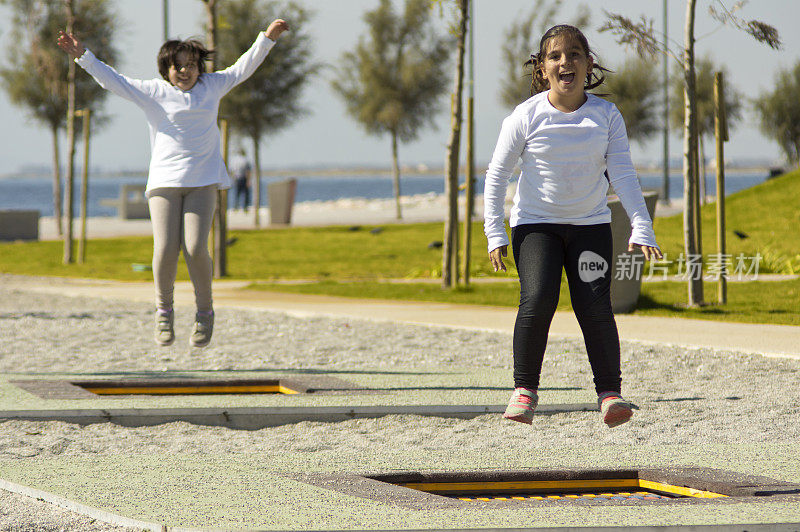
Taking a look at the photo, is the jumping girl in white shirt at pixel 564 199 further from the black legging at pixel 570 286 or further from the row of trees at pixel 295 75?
the row of trees at pixel 295 75

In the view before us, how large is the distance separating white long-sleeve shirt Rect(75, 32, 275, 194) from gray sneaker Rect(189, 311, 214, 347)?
0.82 metres

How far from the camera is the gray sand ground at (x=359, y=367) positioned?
17.5 ft

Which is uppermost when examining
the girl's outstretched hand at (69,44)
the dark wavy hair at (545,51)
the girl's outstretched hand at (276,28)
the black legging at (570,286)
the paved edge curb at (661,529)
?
the girl's outstretched hand at (276,28)

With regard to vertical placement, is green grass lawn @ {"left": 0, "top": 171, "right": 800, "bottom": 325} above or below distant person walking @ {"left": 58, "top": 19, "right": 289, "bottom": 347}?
below

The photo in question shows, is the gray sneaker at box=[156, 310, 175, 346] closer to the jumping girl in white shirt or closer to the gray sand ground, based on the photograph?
the gray sand ground

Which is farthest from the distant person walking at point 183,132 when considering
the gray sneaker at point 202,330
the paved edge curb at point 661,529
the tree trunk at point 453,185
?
the tree trunk at point 453,185

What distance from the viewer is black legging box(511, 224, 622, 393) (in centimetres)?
435

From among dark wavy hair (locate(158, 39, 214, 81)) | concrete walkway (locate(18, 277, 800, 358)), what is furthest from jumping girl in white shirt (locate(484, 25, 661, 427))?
concrete walkway (locate(18, 277, 800, 358))

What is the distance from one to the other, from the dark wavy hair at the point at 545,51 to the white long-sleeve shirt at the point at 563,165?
0.29 feet

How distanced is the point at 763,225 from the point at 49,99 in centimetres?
1819

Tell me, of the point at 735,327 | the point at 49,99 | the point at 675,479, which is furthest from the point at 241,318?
the point at 49,99

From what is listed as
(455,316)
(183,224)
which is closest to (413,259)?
(455,316)

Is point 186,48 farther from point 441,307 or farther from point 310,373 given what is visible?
point 441,307

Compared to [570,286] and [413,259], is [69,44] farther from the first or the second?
[413,259]
